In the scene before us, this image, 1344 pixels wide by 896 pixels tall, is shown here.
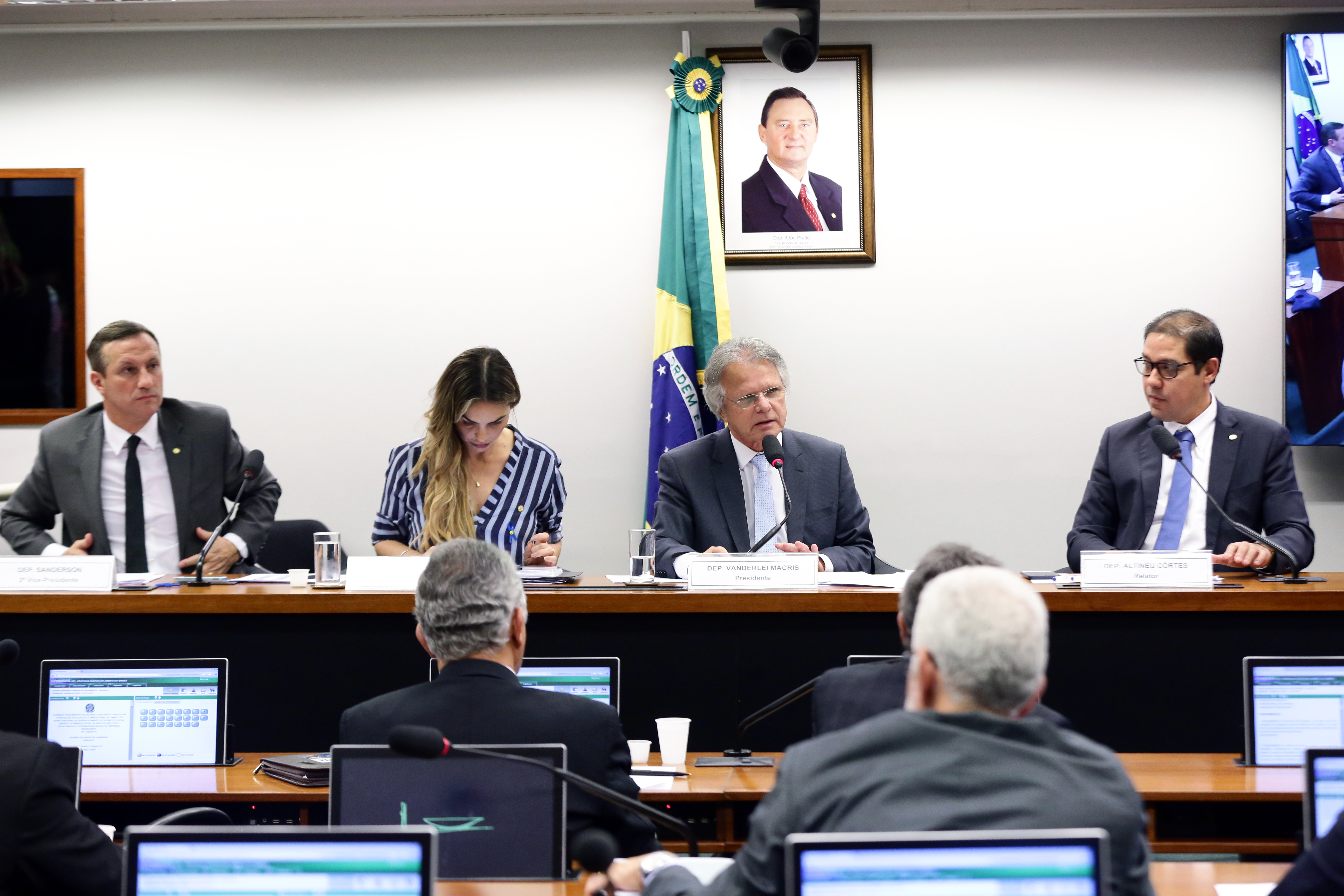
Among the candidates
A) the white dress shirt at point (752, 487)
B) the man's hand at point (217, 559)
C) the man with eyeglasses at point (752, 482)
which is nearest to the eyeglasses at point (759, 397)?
the man with eyeglasses at point (752, 482)

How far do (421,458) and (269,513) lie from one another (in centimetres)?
63

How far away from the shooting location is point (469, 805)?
6.00 ft

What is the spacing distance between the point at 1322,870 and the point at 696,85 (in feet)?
13.2

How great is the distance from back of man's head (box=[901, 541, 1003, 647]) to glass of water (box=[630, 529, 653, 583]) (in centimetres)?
134

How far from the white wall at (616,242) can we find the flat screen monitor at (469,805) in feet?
10.7

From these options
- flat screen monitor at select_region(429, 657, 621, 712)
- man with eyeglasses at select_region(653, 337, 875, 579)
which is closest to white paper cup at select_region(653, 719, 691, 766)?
flat screen monitor at select_region(429, 657, 621, 712)

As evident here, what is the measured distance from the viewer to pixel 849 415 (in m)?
5.03

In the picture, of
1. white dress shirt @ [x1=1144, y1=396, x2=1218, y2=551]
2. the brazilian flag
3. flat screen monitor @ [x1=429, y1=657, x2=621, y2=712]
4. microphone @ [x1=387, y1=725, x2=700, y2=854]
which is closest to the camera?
microphone @ [x1=387, y1=725, x2=700, y2=854]

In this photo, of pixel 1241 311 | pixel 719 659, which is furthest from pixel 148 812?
pixel 1241 311

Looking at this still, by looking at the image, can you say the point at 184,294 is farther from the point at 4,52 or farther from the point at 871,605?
the point at 871,605

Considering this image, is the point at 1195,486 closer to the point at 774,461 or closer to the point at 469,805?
the point at 774,461

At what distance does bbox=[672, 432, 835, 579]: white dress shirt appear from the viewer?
3.74 m

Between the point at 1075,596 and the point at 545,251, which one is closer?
the point at 1075,596

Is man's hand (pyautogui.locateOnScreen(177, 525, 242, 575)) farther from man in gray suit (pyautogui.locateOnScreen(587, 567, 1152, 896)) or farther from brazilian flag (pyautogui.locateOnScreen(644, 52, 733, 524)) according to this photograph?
man in gray suit (pyautogui.locateOnScreen(587, 567, 1152, 896))
